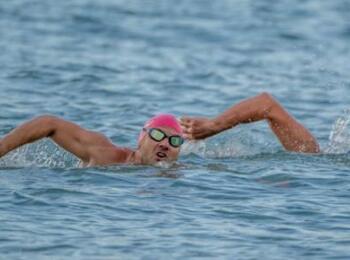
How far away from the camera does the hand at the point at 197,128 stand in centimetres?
1331

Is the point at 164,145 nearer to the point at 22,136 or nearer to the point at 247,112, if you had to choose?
the point at 247,112

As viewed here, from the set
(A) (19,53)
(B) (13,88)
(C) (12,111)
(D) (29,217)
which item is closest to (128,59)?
(A) (19,53)

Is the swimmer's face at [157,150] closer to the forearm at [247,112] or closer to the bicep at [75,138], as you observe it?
the bicep at [75,138]

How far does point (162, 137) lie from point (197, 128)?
1.32 feet

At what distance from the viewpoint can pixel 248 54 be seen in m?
24.6

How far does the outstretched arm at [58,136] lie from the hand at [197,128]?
33.7 inches

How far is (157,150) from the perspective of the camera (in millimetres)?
13312

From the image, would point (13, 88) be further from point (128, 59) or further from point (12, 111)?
point (128, 59)

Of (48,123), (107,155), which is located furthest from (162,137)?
(48,123)

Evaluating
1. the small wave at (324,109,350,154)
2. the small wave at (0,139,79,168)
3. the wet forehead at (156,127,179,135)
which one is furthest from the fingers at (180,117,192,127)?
the small wave at (324,109,350,154)

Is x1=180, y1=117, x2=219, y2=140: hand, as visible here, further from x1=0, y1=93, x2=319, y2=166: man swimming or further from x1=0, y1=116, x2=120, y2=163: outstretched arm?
x1=0, y1=116, x2=120, y2=163: outstretched arm

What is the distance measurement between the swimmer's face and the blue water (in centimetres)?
13

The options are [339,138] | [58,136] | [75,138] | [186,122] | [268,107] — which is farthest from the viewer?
[339,138]

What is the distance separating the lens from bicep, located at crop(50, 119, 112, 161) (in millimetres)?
12844
